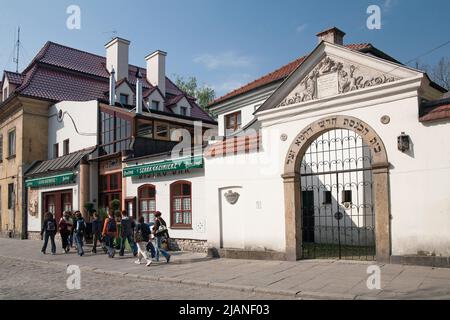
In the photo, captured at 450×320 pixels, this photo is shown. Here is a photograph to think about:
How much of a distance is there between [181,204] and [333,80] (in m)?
7.56

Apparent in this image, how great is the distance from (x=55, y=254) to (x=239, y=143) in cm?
892

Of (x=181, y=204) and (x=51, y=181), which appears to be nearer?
(x=181, y=204)

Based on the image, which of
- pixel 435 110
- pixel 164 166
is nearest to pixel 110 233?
pixel 164 166

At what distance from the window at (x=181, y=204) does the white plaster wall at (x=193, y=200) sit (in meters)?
0.20

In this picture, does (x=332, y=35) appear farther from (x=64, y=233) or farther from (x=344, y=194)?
(x=64, y=233)

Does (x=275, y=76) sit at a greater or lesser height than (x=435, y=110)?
greater

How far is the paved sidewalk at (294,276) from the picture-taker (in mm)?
7612

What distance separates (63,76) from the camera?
27.5 metres

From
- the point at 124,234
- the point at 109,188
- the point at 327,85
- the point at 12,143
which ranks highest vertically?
the point at 12,143

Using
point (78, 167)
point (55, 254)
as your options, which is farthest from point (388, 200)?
point (78, 167)

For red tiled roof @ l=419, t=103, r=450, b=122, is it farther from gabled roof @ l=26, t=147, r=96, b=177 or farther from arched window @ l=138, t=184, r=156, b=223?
gabled roof @ l=26, t=147, r=96, b=177

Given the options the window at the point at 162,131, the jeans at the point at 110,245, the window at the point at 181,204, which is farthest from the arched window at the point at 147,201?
the window at the point at 162,131

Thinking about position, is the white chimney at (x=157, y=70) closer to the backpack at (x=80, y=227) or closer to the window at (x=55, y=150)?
the window at (x=55, y=150)

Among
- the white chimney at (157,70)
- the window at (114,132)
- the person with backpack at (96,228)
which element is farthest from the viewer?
the white chimney at (157,70)
